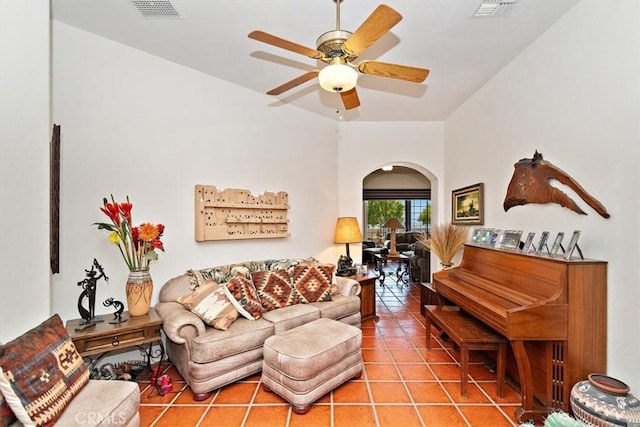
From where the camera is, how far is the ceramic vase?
256 centimetres

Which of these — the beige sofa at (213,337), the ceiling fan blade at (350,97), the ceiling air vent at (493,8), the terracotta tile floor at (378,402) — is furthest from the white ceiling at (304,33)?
the terracotta tile floor at (378,402)

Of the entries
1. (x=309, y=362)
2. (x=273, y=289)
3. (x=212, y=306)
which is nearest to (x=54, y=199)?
(x=212, y=306)

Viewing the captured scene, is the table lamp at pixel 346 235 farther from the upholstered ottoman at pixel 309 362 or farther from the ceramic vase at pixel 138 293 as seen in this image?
the ceramic vase at pixel 138 293

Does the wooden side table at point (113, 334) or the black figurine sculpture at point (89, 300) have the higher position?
the black figurine sculpture at point (89, 300)

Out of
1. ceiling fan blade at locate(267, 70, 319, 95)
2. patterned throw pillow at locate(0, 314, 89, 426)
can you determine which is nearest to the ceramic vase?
patterned throw pillow at locate(0, 314, 89, 426)

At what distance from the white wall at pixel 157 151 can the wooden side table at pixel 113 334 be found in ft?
1.38

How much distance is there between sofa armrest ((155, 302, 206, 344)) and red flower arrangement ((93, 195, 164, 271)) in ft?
1.63

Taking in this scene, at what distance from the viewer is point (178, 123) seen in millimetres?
3215

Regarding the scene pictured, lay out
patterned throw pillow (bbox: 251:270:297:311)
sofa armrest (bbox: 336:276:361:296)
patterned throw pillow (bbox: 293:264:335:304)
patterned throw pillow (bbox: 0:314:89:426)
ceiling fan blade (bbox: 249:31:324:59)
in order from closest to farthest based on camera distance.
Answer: patterned throw pillow (bbox: 0:314:89:426) → ceiling fan blade (bbox: 249:31:324:59) → patterned throw pillow (bbox: 251:270:297:311) → patterned throw pillow (bbox: 293:264:335:304) → sofa armrest (bbox: 336:276:361:296)

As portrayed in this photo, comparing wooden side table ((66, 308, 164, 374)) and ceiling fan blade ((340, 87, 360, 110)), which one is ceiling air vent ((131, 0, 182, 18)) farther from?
wooden side table ((66, 308, 164, 374))

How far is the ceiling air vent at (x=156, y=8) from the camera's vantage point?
2.28 meters

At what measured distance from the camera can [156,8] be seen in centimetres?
234

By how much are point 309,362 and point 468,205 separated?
304 cm

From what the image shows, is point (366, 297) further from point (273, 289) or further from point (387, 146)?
point (387, 146)
